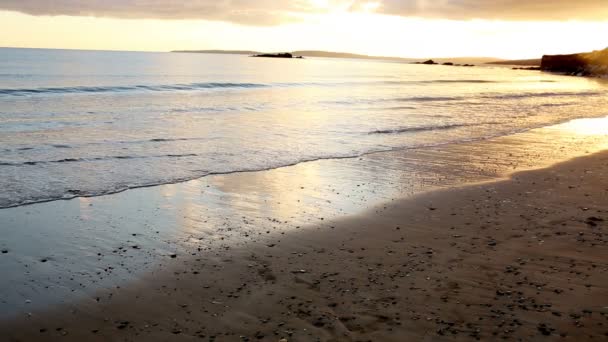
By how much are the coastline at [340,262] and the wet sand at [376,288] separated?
0.07 ft

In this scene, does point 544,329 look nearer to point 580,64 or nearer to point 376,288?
point 376,288

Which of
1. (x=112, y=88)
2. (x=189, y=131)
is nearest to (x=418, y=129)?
(x=189, y=131)

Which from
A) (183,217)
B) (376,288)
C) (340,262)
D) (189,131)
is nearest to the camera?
(376,288)

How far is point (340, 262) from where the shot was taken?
21.9ft

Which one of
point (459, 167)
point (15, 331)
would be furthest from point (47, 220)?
point (459, 167)

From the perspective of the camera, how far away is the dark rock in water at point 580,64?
103 meters

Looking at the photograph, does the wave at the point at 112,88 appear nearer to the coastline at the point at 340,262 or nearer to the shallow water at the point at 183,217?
the shallow water at the point at 183,217

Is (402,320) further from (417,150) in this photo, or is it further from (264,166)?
(417,150)

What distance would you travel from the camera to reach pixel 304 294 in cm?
566

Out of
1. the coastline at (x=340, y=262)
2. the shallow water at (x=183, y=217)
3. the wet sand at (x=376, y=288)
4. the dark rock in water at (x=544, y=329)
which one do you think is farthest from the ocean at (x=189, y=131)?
the dark rock in water at (x=544, y=329)

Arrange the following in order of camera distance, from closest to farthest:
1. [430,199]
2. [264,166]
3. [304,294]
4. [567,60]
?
1. [304,294]
2. [430,199]
3. [264,166]
4. [567,60]

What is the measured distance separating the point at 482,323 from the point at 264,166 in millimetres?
8896

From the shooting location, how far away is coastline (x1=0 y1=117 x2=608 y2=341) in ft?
16.4

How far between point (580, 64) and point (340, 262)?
4867 inches
